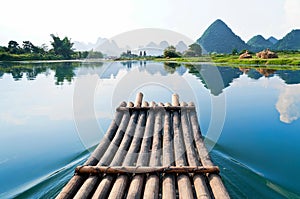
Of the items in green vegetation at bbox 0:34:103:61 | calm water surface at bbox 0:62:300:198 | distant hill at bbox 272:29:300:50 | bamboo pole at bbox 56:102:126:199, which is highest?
distant hill at bbox 272:29:300:50

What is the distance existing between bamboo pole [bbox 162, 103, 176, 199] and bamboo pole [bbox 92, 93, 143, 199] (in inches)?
20.5

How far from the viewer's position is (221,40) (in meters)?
135

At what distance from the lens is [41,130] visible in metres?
6.26

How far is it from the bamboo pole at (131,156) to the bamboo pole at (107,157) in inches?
8.1

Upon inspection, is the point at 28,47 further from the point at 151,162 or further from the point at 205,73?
the point at 151,162

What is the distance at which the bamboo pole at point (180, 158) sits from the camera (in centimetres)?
224

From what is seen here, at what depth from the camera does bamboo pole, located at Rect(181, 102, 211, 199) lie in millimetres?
2197

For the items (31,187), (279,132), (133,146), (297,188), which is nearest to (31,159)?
(31,187)

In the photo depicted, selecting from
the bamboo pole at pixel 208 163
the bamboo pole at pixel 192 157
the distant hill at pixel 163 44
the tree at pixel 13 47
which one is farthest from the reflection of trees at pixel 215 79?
the tree at pixel 13 47

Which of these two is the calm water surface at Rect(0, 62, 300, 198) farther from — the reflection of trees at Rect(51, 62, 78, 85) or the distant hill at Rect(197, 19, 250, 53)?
the distant hill at Rect(197, 19, 250, 53)

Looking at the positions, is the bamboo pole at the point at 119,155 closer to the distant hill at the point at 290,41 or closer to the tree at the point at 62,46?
the tree at the point at 62,46

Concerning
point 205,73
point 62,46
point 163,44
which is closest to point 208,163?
point 163,44

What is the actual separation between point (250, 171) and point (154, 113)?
1819 mm

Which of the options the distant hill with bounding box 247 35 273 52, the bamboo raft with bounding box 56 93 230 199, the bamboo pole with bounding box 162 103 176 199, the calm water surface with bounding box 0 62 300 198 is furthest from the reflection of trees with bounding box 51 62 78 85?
the distant hill with bounding box 247 35 273 52
